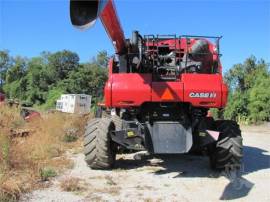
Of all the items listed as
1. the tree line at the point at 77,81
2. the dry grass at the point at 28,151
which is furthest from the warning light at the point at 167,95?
the tree line at the point at 77,81

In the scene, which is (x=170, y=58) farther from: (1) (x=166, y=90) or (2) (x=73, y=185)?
(2) (x=73, y=185)

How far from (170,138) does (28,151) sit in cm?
299

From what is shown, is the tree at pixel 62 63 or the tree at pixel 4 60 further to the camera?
the tree at pixel 4 60

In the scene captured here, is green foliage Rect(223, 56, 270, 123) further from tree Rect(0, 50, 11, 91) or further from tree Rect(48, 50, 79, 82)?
tree Rect(0, 50, 11, 91)

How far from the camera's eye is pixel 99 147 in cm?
962

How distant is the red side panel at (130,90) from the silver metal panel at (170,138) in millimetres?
631

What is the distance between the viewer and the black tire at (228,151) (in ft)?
31.8

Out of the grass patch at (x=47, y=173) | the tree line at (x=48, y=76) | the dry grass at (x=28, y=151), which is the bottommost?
the grass patch at (x=47, y=173)

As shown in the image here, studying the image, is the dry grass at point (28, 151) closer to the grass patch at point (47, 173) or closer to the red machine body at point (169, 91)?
the grass patch at point (47, 173)

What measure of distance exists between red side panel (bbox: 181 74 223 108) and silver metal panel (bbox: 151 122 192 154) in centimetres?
60

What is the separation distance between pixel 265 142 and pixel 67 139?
6.98 meters

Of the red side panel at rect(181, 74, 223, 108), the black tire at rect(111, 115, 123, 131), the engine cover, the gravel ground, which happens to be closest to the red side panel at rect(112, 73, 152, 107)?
the engine cover

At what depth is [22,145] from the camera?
31.9ft

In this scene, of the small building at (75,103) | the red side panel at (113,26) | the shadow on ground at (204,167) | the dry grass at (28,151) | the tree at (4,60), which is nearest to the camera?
the dry grass at (28,151)
